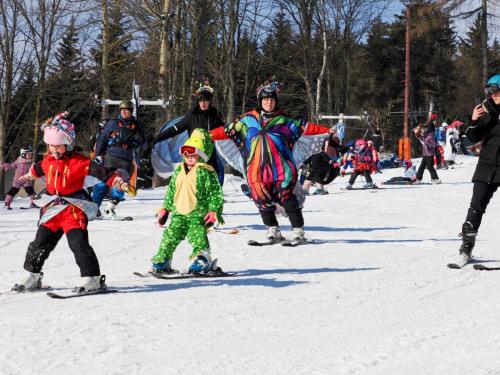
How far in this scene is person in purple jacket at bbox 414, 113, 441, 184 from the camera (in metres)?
19.3

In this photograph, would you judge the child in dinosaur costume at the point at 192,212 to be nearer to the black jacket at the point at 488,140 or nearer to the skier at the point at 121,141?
the black jacket at the point at 488,140

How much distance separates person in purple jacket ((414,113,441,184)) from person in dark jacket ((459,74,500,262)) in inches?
498

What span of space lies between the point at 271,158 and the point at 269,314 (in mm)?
3915

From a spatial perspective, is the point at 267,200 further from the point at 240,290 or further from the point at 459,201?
the point at 459,201

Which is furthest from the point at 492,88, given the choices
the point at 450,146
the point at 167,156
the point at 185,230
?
the point at 450,146

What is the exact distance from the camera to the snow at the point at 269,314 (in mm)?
3801

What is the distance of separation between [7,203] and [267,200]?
314 inches

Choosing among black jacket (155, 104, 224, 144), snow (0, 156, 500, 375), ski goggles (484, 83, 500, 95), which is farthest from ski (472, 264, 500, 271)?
black jacket (155, 104, 224, 144)

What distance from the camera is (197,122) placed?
1012 centimetres

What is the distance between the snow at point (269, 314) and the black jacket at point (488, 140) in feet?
2.84

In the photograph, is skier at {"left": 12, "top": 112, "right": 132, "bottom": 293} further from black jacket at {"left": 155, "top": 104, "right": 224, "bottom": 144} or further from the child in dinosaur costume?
black jacket at {"left": 155, "top": 104, "right": 224, "bottom": 144}

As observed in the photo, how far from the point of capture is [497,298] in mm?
5488

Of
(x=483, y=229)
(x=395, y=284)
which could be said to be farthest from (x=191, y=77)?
(x=395, y=284)

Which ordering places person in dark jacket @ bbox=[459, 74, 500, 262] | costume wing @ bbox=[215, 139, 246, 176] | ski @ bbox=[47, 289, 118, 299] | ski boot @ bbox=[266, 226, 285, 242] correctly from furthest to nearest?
costume wing @ bbox=[215, 139, 246, 176], ski boot @ bbox=[266, 226, 285, 242], person in dark jacket @ bbox=[459, 74, 500, 262], ski @ bbox=[47, 289, 118, 299]
